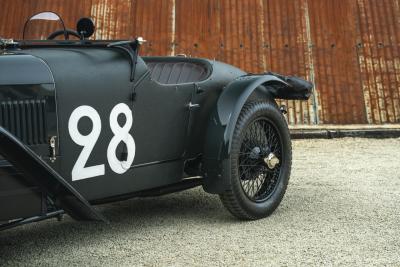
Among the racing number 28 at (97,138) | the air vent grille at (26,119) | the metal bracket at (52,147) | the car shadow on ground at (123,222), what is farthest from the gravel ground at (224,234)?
the air vent grille at (26,119)

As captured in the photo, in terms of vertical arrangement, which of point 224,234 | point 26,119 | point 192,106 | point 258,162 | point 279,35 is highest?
point 279,35

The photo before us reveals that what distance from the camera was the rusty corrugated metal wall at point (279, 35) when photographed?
9453mm

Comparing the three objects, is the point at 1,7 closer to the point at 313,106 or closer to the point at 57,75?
the point at 313,106

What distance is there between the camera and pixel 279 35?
9.62 meters

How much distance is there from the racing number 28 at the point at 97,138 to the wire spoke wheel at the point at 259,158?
93 centimetres

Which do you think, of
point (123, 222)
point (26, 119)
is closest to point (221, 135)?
point (123, 222)

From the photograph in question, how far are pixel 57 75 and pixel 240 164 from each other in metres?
1.58

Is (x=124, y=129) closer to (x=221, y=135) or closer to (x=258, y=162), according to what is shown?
(x=221, y=135)

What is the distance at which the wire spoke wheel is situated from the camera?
425 centimetres

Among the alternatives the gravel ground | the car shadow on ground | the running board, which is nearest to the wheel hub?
the gravel ground

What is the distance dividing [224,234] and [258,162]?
2.41 ft

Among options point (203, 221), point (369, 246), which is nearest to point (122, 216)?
point (203, 221)

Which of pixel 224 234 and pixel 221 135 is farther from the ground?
pixel 221 135

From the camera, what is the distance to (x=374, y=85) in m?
9.48
